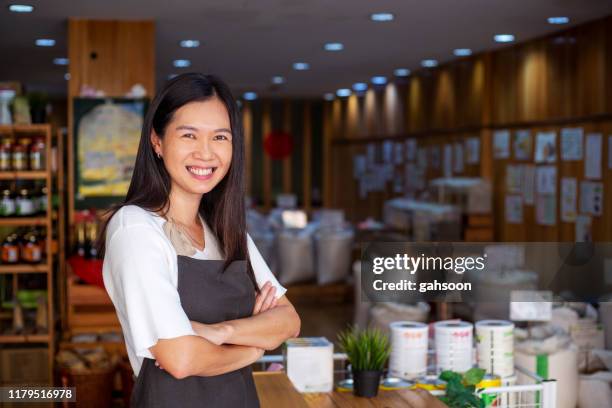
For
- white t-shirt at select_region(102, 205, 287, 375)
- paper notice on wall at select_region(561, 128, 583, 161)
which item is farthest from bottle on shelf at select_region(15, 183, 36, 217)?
paper notice on wall at select_region(561, 128, 583, 161)

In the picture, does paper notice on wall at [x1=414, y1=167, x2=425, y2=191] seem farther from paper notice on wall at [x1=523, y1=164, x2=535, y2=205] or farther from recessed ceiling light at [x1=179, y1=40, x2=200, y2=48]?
recessed ceiling light at [x1=179, y1=40, x2=200, y2=48]

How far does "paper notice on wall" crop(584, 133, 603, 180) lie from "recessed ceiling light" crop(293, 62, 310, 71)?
399cm

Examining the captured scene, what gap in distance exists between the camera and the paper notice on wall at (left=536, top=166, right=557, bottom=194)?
26.0ft

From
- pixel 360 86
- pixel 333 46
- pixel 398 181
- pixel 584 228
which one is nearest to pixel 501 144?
pixel 584 228

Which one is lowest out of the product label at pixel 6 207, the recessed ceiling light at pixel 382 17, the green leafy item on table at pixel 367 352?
the green leafy item on table at pixel 367 352

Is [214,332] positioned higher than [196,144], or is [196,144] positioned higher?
[196,144]

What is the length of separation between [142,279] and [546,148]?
268 inches

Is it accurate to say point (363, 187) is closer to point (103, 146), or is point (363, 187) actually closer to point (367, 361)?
point (103, 146)

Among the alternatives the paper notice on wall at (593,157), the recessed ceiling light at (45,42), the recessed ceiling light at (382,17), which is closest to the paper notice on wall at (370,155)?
the recessed ceiling light at (45,42)

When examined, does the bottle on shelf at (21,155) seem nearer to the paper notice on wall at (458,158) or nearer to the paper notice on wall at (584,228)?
the paper notice on wall at (584,228)

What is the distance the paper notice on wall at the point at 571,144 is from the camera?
749 centimetres

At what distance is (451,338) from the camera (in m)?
3.54

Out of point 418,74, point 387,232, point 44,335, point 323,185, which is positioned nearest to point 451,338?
point 44,335

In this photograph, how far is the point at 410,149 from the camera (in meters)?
11.8
